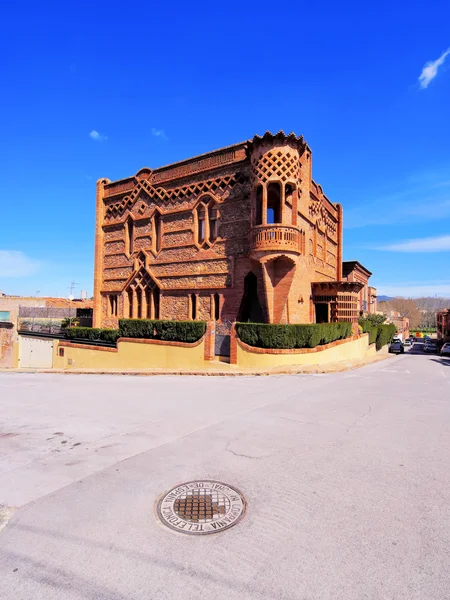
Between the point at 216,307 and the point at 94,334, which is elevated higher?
the point at 216,307

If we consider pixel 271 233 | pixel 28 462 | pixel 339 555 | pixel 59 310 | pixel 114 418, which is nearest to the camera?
pixel 339 555

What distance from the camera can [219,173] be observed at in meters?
19.7

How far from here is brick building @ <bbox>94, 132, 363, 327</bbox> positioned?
17078mm

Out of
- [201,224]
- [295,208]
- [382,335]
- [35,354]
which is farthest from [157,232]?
[382,335]

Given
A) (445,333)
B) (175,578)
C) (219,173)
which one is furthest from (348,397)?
(445,333)

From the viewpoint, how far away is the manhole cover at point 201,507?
3404mm

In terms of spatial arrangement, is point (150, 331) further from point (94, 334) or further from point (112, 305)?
point (112, 305)

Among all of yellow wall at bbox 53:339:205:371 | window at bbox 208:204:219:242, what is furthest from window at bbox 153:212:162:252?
yellow wall at bbox 53:339:205:371

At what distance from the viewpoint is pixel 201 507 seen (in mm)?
3727

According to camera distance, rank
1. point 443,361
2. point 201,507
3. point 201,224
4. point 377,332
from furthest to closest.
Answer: point 377,332, point 443,361, point 201,224, point 201,507

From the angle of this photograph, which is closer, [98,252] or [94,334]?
[94,334]

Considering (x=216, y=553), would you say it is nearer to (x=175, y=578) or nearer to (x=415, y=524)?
(x=175, y=578)

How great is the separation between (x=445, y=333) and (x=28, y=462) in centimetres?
5900

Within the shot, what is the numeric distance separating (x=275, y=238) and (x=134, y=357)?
9914 mm
